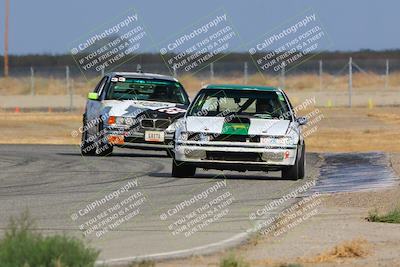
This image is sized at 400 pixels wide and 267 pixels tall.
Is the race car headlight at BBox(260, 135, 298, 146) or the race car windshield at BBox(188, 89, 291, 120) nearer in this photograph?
the race car headlight at BBox(260, 135, 298, 146)

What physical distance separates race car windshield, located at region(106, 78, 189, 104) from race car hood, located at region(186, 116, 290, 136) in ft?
19.4

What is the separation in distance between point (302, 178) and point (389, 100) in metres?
41.8

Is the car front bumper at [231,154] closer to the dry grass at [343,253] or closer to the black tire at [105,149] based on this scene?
the black tire at [105,149]

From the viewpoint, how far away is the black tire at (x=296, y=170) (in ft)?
67.2

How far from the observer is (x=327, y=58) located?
115 metres

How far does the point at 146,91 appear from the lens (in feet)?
Result: 87.5

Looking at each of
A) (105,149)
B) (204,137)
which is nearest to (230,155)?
(204,137)

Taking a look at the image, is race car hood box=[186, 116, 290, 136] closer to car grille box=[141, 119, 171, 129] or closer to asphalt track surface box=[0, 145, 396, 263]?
asphalt track surface box=[0, 145, 396, 263]

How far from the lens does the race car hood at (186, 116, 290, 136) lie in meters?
20.0

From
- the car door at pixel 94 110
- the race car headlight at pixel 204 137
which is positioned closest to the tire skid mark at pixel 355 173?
the race car headlight at pixel 204 137

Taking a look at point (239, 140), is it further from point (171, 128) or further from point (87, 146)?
point (87, 146)

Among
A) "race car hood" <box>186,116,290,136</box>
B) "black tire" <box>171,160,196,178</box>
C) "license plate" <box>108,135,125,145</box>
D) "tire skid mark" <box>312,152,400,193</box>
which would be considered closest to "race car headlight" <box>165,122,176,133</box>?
"license plate" <box>108,135,125,145</box>

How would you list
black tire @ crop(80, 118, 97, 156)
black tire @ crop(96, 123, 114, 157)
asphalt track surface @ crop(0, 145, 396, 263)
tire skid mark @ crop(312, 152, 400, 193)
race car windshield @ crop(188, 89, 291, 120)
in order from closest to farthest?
1. asphalt track surface @ crop(0, 145, 396, 263)
2. tire skid mark @ crop(312, 152, 400, 193)
3. race car windshield @ crop(188, 89, 291, 120)
4. black tire @ crop(96, 123, 114, 157)
5. black tire @ crop(80, 118, 97, 156)

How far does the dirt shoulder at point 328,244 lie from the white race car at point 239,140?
391cm
